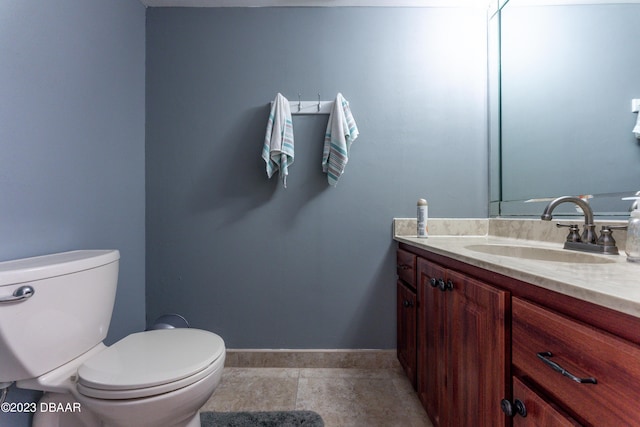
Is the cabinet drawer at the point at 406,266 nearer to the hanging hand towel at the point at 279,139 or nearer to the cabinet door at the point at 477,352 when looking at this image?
the cabinet door at the point at 477,352

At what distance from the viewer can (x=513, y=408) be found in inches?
24.5

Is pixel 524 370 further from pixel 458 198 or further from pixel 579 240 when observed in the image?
pixel 458 198

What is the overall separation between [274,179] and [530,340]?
4.54 feet

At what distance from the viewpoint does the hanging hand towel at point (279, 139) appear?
152cm

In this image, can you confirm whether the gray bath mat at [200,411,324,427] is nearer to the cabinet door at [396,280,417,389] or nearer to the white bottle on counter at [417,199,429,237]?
the cabinet door at [396,280,417,389]

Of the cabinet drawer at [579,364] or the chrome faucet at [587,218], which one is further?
the chrome faucet at [587,218]

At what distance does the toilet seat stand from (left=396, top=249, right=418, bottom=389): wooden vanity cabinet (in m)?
0.91

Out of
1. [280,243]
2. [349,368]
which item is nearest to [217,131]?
[280,243]

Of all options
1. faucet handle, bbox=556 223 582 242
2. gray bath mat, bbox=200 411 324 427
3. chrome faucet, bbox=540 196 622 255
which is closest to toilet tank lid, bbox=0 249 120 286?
gray bath mat, bbox=200 411 324 427

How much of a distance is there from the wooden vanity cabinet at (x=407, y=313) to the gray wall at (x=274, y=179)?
96mm

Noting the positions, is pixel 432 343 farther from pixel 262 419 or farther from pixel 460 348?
pixel 262 419

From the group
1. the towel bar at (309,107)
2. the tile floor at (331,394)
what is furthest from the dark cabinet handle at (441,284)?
the towel bar at (309,107)

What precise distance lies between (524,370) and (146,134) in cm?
207

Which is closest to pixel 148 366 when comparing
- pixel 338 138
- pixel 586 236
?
pixel 338 138
